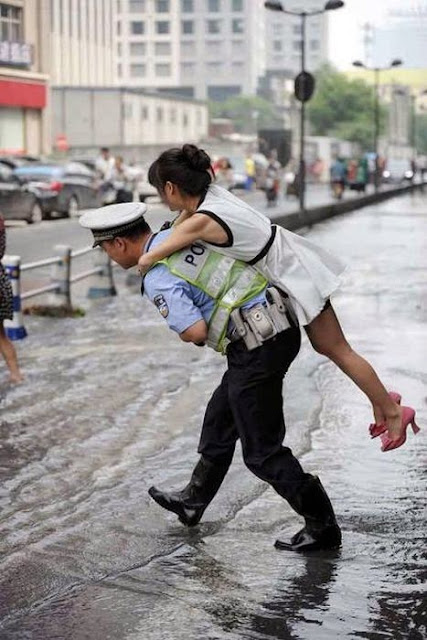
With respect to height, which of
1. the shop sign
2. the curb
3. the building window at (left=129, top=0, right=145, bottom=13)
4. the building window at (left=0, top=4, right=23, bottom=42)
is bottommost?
the curb

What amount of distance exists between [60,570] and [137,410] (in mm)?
3941

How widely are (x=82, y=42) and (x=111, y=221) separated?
107519mm

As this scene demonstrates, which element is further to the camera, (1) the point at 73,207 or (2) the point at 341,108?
(2) the point at 341,108

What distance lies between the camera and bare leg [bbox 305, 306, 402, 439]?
5742mm

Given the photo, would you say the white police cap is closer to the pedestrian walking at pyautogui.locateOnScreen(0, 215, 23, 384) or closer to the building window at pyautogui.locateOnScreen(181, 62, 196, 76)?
the pedestrian walking at pyautogui.locateOnScreen(0, 215, 23, 384)

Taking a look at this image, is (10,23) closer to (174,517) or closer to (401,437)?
(174,517)

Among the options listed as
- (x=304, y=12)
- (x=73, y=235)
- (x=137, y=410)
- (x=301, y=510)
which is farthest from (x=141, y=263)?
(x=304, y=12)

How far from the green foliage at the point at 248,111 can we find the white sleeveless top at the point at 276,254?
526 ft

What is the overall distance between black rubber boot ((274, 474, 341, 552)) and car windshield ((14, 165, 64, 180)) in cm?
3301

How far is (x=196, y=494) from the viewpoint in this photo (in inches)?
250

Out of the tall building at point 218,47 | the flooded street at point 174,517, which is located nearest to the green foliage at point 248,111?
the tall building at point 218,47

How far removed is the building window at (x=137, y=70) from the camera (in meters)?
176

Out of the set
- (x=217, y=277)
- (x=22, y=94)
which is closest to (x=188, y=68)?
(x=22, y=94)

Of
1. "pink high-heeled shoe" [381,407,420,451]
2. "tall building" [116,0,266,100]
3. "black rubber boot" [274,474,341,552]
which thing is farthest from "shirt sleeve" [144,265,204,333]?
"tall building" [116,0,266,100]
